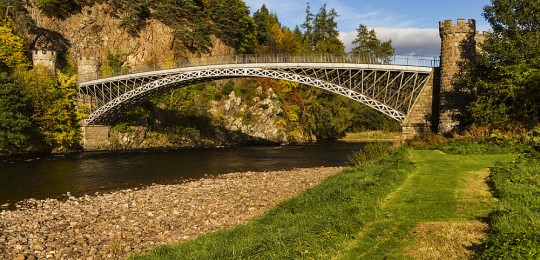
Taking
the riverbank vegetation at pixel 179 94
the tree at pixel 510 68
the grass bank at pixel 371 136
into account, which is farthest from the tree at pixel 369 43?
the tree at pixel 510 68

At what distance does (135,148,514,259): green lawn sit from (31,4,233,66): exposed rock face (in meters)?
Result: 61.4

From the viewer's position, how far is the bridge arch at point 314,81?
1506 inches

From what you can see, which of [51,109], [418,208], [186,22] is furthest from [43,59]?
[418,208]

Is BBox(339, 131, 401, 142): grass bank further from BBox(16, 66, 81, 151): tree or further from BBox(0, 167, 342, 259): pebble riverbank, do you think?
BBox(0, 167, 342, 259): pebble riverbank

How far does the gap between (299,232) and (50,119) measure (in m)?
43.2

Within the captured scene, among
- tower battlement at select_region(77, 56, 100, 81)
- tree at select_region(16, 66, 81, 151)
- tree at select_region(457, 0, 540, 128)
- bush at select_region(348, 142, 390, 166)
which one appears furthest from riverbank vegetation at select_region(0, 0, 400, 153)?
tree at select_region(457, 0, 540, 128)

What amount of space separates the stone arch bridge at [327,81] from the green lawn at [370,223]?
2351cm

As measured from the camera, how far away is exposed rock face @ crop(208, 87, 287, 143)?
216 ft

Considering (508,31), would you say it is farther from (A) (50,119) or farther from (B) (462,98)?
(A) (50,119)

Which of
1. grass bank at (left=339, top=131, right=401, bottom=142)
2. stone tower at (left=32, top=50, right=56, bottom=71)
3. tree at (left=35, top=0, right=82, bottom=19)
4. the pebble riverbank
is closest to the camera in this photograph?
the pebble riverbank

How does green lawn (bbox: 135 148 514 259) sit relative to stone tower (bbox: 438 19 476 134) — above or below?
below

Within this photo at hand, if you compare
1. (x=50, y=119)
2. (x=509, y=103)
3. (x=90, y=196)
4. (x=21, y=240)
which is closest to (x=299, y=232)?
(x=21, y=240)

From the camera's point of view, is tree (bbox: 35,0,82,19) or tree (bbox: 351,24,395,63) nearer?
tree (bbox: 35,0,82,19)

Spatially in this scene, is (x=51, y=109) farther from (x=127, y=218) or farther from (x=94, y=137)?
(x=127, y=218)
